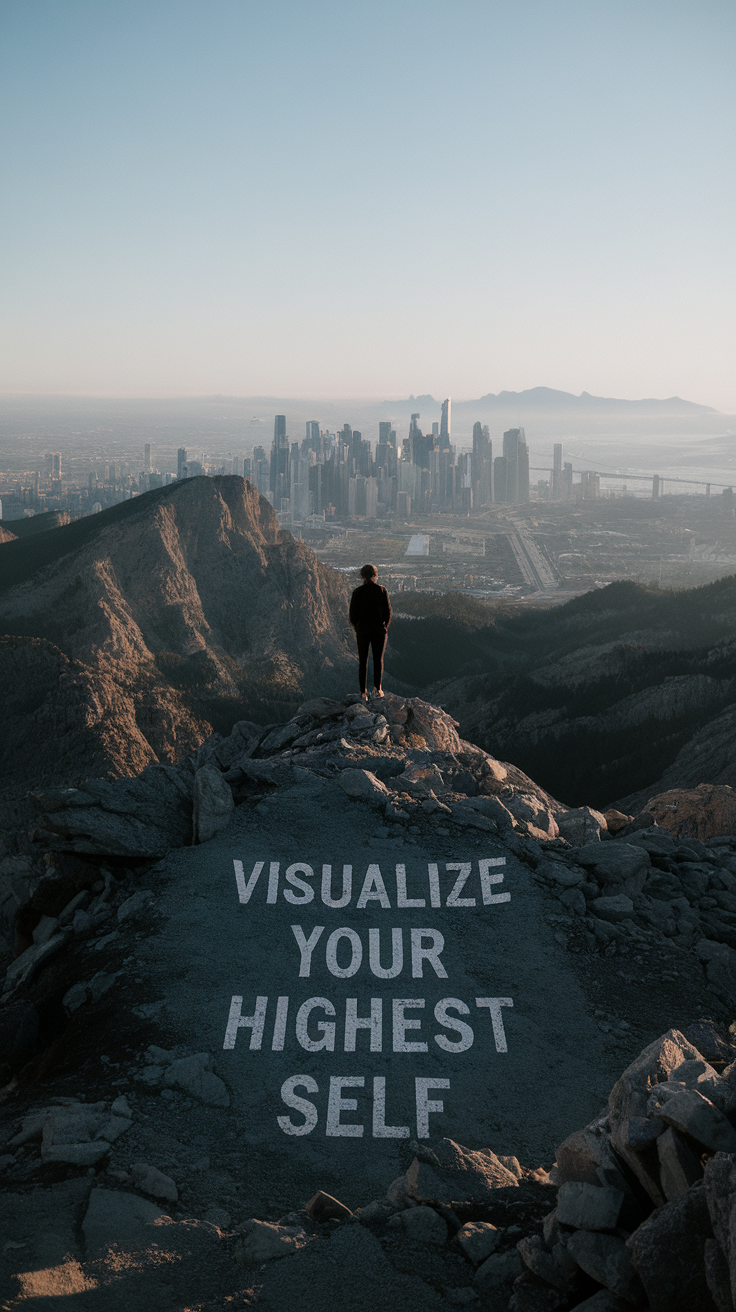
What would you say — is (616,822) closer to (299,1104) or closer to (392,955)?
(392,955)

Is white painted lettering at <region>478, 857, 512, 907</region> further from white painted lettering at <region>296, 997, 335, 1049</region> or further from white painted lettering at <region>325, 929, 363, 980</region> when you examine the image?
white painted lettering at <region>296, 997, 335, 1049</region>

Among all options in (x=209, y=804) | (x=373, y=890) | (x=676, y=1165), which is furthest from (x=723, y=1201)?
(x=209, y=804)

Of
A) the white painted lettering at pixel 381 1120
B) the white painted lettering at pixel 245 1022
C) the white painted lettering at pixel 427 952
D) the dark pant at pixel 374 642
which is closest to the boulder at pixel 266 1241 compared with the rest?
the white painted lettering at pixel 381 1120

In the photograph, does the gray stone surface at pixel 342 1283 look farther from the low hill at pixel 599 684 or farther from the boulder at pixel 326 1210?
the low hill at pixel 599 684

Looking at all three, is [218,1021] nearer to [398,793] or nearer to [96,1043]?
[96,1043]

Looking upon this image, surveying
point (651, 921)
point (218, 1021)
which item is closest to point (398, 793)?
point (651, 921)

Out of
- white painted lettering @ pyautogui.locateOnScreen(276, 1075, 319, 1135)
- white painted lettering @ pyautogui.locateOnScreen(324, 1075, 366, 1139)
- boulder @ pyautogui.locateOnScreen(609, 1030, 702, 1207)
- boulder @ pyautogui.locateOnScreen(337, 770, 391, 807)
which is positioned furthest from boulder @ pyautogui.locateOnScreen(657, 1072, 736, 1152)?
boulder @ pyautogui.locateOnScreen(337, 770, 391, 807)

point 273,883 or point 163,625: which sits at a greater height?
point 273,883
